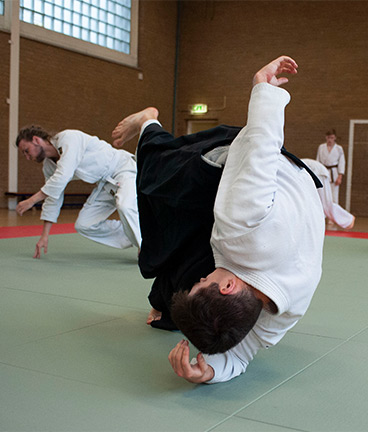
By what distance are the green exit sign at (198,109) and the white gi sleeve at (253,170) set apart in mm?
12198

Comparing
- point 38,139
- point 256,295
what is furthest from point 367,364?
point 38,139

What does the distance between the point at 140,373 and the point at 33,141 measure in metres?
3.04

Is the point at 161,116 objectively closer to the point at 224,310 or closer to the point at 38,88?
the point at 38,88

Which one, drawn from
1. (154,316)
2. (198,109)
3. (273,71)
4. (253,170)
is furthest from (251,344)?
(198,109)

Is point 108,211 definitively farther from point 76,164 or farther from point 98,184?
point 76,164

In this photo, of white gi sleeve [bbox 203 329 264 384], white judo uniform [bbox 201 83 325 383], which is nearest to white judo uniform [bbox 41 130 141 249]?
white gi sleeve [bbox 203 329 264 384]

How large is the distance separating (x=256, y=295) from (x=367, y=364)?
776 mm

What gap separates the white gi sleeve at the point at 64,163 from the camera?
4562 mm

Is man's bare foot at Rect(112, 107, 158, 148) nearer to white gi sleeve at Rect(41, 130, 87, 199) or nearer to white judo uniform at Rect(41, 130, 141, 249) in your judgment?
white judo uniform at Rect(41, 130, 141, 249)

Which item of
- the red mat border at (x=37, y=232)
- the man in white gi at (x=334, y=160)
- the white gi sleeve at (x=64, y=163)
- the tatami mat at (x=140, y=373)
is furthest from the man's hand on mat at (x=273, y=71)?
the man in white gi at (x=334, y=160)

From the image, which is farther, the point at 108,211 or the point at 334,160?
the point at 334,160

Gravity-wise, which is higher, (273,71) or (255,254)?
(273,71)

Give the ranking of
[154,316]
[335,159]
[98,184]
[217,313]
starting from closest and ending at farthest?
1. [217,313]
2. [154,316]
3. [98,184]
4. [335,159]

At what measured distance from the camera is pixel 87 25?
11.8 metres
